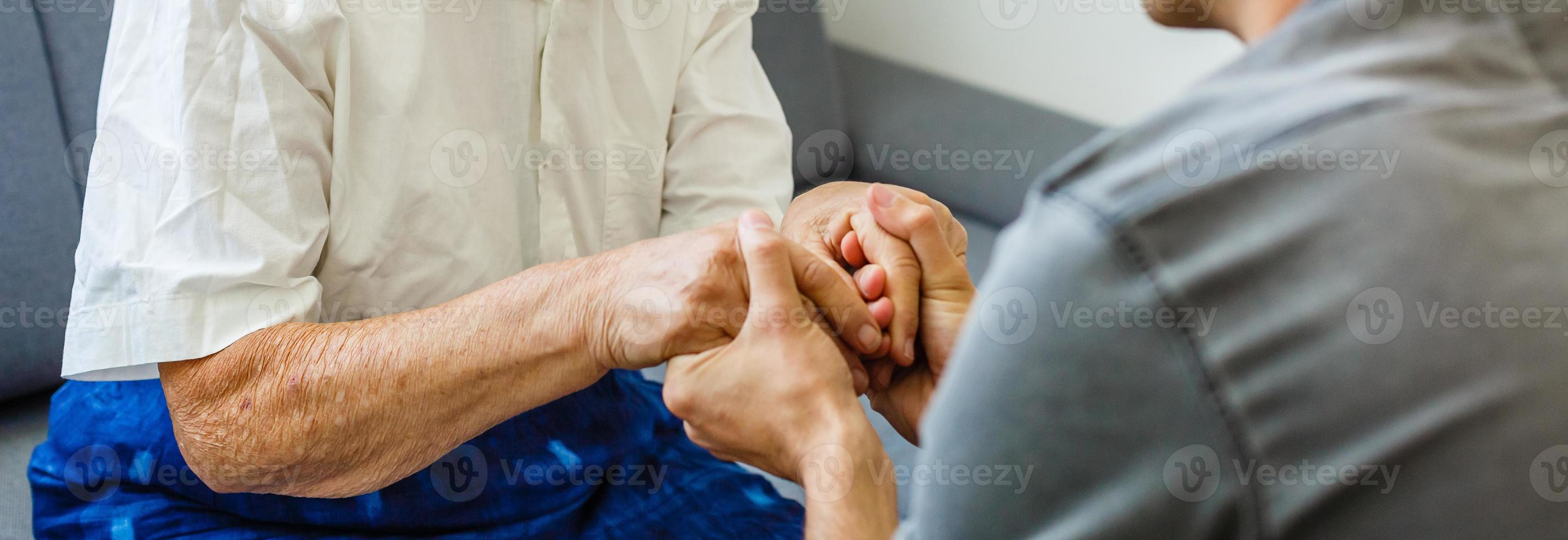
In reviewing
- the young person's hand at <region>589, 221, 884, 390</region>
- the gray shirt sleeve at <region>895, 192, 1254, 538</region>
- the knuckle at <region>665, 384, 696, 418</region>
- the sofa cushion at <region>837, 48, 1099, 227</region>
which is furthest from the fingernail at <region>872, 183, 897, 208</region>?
the sofa cushion at <region>837, 48, 1099, 227</region>

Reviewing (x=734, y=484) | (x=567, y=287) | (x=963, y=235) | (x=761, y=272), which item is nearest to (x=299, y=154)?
(x=567, y=287)

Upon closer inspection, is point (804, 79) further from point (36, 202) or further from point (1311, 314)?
point (1311, 314)

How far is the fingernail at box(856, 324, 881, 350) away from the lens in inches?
36.3

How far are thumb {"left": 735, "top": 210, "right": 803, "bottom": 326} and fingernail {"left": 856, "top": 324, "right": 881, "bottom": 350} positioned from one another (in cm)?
7

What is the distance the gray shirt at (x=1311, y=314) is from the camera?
1.46 feet

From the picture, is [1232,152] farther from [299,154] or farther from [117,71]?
[117,71]

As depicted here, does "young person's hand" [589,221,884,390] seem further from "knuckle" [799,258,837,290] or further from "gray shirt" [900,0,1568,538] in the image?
"gray shirt" [900,0,1568,538]

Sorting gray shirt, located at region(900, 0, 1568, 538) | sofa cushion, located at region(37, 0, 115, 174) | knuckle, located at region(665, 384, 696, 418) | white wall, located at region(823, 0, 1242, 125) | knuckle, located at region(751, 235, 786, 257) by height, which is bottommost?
white wall, located at region(823, 0, 1242, 125)

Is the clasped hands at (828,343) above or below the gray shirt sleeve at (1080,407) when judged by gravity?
below

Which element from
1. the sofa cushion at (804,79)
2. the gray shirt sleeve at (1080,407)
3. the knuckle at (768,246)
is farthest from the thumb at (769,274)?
the sofa cushion at (804,79)

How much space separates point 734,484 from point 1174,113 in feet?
2.54

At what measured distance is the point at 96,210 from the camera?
88cm

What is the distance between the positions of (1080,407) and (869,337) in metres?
0.46

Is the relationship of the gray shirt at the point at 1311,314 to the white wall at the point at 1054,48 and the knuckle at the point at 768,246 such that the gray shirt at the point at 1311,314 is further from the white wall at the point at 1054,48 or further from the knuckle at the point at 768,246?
the white wall at the point at 1054,48
